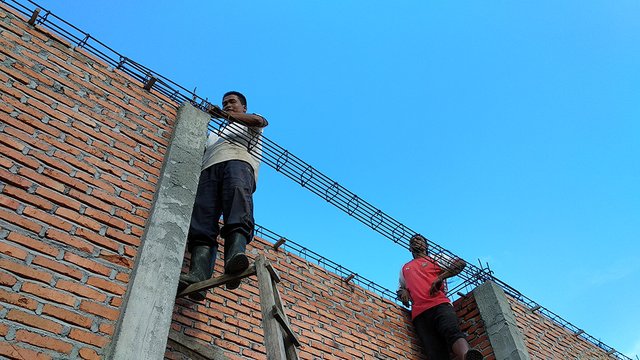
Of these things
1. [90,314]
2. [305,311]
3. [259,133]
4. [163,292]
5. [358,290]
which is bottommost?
[90,314]

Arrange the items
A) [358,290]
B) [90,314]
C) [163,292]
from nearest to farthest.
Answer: [90,314], [163,292], [358,290]

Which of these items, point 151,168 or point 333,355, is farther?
point 333,355

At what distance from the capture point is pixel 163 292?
10.3 feet

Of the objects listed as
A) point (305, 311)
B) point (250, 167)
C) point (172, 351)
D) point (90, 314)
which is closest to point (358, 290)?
point (305, 311)

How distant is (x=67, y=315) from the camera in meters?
2.77

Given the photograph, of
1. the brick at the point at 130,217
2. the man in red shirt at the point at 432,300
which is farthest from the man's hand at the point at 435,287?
the brick at the point at 130,217

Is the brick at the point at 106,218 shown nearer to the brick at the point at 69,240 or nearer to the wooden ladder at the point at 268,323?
the brick at the point at 69,240

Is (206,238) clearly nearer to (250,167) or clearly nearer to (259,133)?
(250,167)

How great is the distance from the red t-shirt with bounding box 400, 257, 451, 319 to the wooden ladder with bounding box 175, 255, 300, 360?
9.21ft

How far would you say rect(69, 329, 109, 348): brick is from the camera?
2725 millimetres

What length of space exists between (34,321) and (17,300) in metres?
0.14

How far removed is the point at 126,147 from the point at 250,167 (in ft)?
3.54

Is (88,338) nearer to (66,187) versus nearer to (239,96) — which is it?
(66,187)

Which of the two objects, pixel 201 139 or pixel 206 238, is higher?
pixel 201 139
